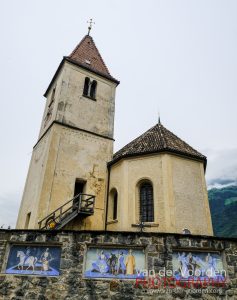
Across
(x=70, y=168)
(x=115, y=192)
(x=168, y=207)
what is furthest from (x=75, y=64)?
(x=168, y=207)

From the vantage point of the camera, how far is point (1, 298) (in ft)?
22.7

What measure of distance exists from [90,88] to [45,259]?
1649 centimetres

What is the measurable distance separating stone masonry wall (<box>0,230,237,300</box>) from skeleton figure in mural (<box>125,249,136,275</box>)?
0.83 feet

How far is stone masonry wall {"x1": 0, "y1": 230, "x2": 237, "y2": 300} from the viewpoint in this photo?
703 cm

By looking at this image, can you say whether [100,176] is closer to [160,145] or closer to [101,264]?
[160,145]

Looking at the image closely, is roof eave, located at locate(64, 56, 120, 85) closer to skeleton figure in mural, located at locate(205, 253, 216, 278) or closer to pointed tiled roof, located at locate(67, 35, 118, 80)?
pointed tiled roof, located at locate(67, 35, 118, 80)

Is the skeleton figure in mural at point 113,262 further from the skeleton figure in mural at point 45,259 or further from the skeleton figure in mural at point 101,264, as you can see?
the skeleton figure in mural at point 45,259

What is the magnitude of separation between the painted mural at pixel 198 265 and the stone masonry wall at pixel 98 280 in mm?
161

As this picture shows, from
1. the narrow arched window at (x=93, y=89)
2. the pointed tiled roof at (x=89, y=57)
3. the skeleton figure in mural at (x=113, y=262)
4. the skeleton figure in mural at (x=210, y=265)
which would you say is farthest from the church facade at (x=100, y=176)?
the skeleton figure in mural at (x=113, y=262)

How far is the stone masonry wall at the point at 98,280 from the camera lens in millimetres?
7027

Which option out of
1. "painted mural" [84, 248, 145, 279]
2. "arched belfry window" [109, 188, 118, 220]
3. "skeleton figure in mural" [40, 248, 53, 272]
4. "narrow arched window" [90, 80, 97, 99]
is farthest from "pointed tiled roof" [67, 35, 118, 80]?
"painted mural" [84, 248, 145, 279]

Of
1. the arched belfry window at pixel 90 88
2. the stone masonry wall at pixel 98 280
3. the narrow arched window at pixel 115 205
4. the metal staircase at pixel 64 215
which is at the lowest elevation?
the stone masonry wall at pixel 98 280

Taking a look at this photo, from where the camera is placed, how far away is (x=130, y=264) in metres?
7.46

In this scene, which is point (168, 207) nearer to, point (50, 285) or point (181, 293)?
point (181, 293)
